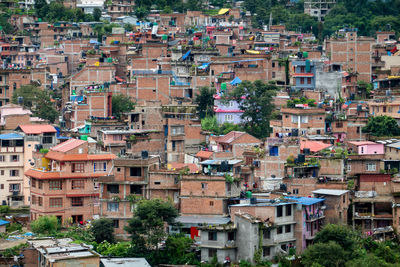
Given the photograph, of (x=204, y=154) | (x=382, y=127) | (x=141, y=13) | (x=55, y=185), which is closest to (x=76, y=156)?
(x=55, y=185)

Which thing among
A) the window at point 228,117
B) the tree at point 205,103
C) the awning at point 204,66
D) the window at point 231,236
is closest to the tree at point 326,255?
the window at point 231,236

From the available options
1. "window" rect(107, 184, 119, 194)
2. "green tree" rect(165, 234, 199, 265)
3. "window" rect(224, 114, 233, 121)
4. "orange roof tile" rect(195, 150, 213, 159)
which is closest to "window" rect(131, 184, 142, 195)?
"window" rect(107, 184, 119, 194)

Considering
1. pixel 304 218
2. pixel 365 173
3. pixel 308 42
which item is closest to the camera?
pixel 304 218

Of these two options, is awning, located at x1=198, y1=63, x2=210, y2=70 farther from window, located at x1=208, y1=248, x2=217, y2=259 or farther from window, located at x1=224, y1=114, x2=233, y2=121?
window, located at x1=208, y1=248, x2=217, y2=259

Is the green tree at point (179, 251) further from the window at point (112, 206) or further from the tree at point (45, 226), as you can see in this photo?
the tree at point (45, 226)

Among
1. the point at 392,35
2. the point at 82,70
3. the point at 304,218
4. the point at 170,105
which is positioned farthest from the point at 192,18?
the point at 304,218

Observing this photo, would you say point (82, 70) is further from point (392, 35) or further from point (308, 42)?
point (392, 35)
